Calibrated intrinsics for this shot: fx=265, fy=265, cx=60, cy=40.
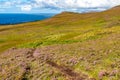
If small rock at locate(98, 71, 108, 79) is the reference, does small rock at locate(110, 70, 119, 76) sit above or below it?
above

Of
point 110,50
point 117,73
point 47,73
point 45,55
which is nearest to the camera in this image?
point 117,73

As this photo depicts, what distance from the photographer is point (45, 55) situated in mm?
43250

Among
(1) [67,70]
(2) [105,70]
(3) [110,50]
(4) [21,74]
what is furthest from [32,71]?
(3) [110,50]

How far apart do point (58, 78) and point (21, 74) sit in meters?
5.77

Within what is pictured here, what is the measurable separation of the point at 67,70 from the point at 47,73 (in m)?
2.76

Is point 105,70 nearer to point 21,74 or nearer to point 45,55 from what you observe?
point 21,74

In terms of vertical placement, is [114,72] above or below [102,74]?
above

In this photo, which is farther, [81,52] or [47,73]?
[81,52]

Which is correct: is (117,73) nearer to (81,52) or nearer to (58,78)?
(58,78)

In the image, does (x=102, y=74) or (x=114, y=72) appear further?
(x=102, y=74)

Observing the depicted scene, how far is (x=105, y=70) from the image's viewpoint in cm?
3078

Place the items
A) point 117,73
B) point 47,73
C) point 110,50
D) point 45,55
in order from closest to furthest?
point 117,73 → point 47,73 → point 110,50 → point 45,55

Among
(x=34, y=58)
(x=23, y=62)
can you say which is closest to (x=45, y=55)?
(x=34, y=58)

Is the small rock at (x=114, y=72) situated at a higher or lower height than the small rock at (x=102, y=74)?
higher
